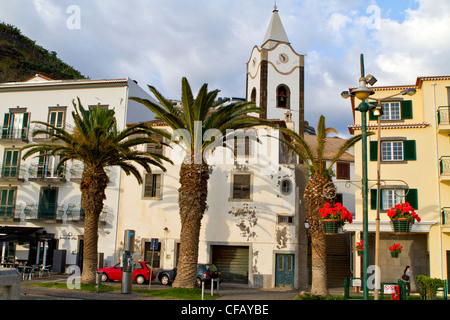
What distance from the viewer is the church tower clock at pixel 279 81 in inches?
1727

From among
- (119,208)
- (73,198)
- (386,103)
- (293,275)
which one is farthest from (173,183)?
(386,103)

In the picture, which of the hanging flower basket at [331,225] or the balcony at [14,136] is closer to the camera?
the hanging flower basket at [331,225]

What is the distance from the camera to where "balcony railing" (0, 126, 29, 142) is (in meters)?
34.1

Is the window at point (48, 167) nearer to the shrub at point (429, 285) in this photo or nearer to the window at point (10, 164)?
the window at point (10, 164)

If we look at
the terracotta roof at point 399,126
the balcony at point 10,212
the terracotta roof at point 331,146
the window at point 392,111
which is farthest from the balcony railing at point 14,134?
the terracotta roof at point 331,146

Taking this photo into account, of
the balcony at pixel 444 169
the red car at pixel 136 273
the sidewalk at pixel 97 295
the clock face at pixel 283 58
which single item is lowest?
the sidewalk at pixel 97 295

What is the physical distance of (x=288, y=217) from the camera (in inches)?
1141

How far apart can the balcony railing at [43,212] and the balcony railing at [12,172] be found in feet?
7.73

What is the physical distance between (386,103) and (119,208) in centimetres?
1851

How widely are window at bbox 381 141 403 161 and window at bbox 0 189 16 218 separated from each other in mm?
25319

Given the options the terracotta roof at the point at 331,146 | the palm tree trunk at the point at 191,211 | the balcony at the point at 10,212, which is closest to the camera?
the palm tree trunk at the point at 191,211

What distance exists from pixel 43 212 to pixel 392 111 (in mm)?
24103
